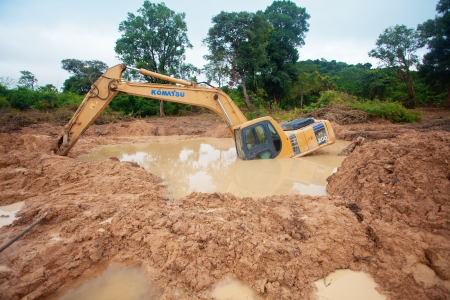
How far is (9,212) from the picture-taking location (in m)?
3.89

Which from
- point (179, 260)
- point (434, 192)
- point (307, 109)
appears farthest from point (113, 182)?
point (307, 109)

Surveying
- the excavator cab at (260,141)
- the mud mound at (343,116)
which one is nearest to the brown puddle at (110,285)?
the excavator cab at (260,141)

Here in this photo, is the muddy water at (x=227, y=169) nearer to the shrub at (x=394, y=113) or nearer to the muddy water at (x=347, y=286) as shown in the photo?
the muddy water at (x=347, y=286)

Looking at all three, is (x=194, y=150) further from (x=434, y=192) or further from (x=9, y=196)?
(x=434, y=192)

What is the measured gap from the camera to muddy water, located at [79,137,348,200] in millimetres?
5207

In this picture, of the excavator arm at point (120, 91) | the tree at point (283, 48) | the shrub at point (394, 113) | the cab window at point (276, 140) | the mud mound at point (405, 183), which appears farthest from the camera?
the tree at point (283, 48)

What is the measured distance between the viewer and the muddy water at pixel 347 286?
2.22m

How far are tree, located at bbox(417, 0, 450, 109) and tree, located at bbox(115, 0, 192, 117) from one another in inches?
707

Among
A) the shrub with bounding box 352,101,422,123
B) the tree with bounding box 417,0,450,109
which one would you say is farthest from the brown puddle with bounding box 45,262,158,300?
the tree with bounding box 417,0,450,109

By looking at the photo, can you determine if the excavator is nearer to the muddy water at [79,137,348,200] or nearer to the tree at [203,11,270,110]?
the muddy water at [79,137,348,200]

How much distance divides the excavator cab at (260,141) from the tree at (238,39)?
13.3m

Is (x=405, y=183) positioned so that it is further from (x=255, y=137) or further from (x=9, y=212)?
(x=9, y=212)

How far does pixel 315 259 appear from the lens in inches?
98.6

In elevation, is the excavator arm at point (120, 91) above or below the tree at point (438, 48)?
below
